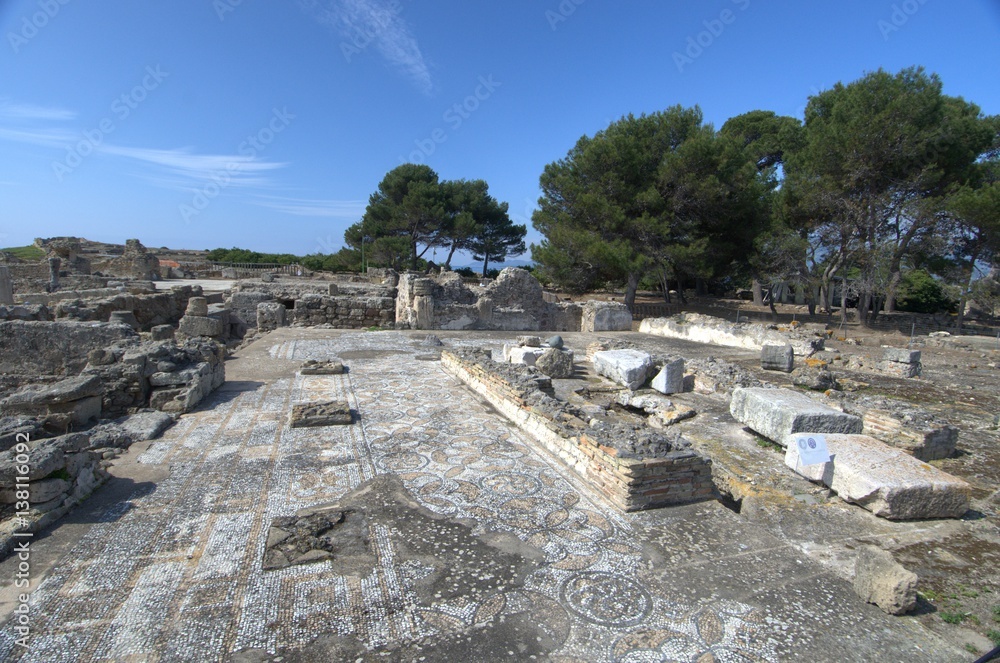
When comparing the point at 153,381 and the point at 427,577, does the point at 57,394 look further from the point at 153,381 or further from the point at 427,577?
the point at 427,577

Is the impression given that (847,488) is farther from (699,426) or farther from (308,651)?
(308,651)

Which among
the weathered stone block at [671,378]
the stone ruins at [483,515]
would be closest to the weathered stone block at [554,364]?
the stone ruins at [483,515]

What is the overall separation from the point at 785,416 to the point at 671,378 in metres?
2.55

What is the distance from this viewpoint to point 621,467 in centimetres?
390

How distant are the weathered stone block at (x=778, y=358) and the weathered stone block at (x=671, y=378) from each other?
2734 millimetres

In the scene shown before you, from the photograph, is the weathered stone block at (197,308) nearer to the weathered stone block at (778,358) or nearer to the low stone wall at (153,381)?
the low stone wall at (153,381)

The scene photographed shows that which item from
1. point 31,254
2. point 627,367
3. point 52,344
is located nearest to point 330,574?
point 627,367

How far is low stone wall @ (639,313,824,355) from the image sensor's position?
11.5m

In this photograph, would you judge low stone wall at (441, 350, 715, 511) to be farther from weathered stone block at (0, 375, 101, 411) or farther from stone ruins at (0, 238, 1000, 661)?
weathered stone block at (0, 375, 101, 411)

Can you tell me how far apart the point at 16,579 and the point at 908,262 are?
2575cm

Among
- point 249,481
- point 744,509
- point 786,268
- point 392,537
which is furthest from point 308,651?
point 786,268

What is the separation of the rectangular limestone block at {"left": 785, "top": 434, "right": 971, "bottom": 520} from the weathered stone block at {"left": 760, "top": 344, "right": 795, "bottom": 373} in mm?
5229

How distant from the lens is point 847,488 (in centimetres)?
420

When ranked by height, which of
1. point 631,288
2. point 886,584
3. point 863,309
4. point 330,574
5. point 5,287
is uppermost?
point 631,288
